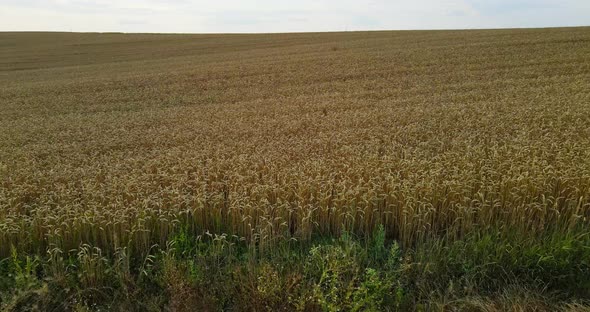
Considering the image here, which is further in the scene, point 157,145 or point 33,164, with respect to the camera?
point 157,145

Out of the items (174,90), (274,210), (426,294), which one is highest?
(174,90)

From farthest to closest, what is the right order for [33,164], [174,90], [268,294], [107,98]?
[174,90], [107,98], [33,164], [268,294]

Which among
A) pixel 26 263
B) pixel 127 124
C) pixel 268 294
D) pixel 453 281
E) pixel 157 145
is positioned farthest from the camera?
pixel 127 124

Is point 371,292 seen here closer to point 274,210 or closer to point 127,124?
point 274,210

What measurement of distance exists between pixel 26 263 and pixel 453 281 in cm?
421

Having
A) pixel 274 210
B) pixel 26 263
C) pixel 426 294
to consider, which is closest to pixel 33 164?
pixel 26 263

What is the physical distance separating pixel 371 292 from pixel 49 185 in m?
4.65

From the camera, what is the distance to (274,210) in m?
4.61

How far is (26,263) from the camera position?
398 centimetres

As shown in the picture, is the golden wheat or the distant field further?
the golden wheat

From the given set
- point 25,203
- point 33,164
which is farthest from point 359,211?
point 33,164

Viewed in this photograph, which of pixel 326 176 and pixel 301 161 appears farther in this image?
pixel 301 161

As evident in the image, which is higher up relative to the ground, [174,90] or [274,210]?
[174,90]

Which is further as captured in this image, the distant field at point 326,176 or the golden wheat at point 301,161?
the golden wheat at point 301,161
